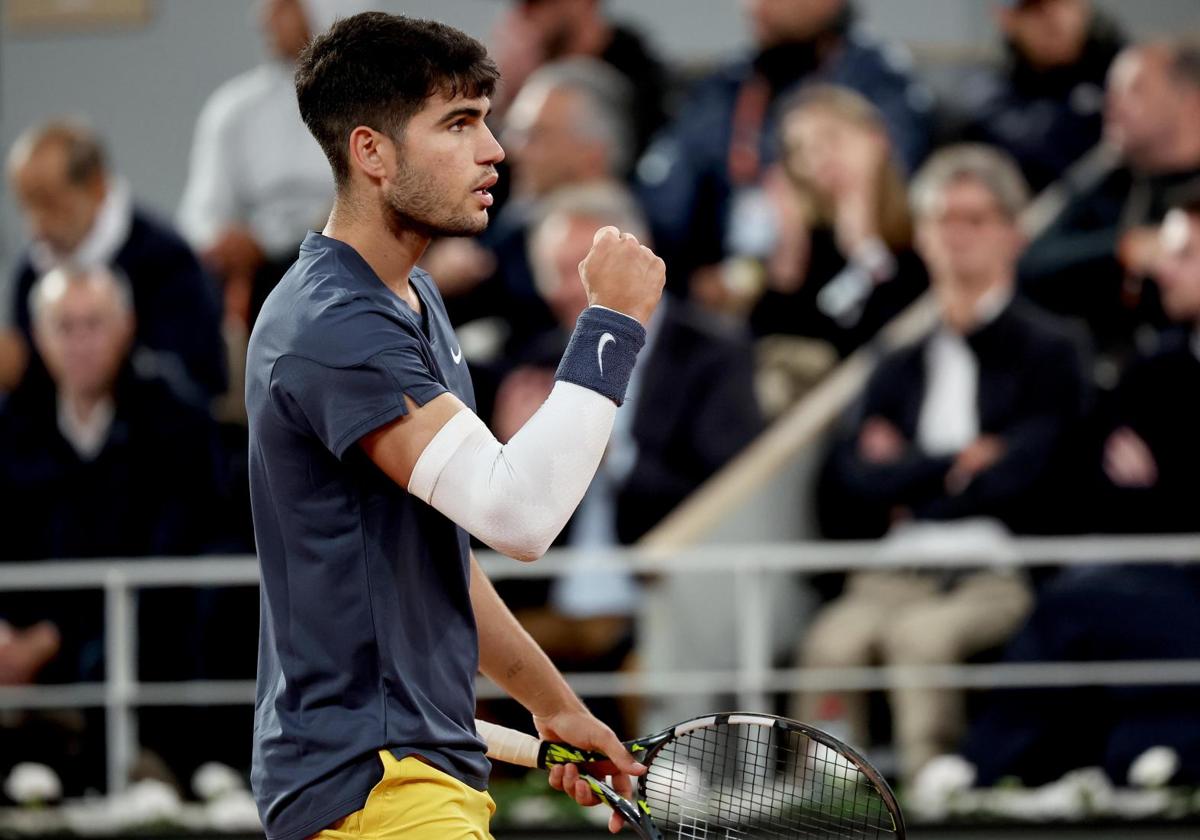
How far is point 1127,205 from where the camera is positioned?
6547mm

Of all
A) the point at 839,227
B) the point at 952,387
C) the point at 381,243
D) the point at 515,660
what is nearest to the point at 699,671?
the point at 952,387

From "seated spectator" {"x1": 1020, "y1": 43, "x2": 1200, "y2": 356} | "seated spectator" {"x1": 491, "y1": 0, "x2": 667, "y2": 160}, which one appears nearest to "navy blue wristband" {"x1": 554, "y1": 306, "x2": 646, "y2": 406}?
"seated spectator" {"x1": 1020, "y1": 43, "x2": 1200, "y2": 356}

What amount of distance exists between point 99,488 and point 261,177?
5.42 ft

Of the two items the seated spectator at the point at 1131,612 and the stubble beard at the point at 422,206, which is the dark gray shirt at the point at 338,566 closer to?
the stubble beard at the point at 422,206

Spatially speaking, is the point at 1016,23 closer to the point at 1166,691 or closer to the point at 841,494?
the point at 841,494

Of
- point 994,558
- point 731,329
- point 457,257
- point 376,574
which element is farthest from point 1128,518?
point 376,574

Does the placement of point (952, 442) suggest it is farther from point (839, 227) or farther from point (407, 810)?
point (407, 810)

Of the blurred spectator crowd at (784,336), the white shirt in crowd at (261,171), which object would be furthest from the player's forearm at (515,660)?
the white shirt in crowd at (261,171)

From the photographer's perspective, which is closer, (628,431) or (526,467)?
(526,467)

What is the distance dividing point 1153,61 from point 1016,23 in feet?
2.44

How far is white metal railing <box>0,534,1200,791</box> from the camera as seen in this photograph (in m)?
5.52

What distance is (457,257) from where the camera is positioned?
6906 millimetres

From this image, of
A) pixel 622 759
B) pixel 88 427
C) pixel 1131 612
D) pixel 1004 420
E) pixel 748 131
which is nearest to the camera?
pixel 622 759

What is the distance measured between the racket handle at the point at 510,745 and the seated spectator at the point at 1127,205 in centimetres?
397
